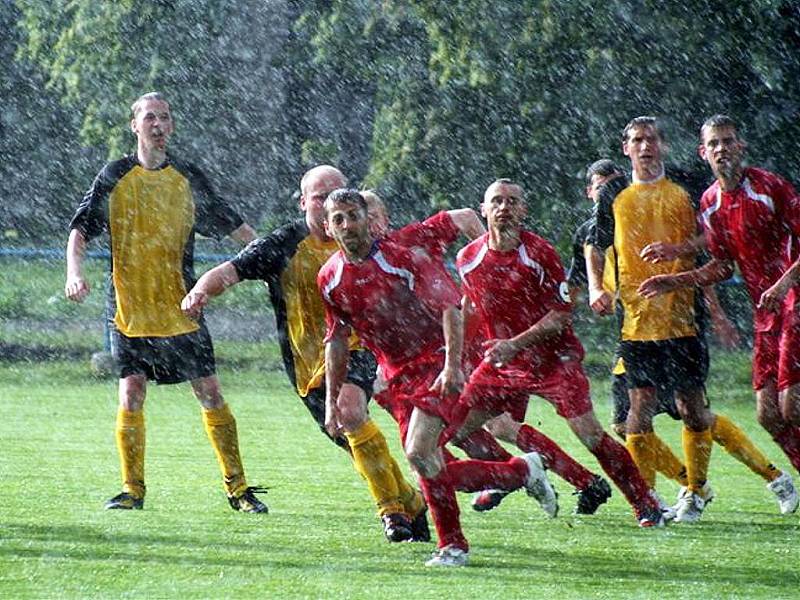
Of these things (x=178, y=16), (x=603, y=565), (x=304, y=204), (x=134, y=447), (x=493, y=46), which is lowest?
(x=603, y=565)

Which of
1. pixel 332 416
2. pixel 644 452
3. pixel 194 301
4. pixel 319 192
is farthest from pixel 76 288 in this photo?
pixel 644 452

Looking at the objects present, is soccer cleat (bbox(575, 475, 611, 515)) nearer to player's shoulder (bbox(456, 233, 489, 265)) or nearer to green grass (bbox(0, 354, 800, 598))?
green grass (bbox(0, 354, 800, 598))

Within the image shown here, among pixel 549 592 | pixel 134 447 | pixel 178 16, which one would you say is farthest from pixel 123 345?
pixel 178 16

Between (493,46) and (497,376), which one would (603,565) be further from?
(493,46)

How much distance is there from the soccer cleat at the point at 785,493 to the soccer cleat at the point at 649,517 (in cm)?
92

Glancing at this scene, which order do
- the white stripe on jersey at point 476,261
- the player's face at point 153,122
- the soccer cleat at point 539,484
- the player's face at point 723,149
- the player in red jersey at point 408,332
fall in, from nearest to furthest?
the player in red jersey at point 408,332, the soccer cleat at point 539,484, the white stripe on jersey at point 476,261, the player's face at point 723,149, the player's face at point 153,122

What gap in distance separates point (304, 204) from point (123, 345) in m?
1.49

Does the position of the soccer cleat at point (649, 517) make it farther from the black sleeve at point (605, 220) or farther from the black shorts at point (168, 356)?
the black shorts at point (168, 356)

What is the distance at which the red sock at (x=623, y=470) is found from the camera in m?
8.33

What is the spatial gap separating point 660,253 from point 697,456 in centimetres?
115

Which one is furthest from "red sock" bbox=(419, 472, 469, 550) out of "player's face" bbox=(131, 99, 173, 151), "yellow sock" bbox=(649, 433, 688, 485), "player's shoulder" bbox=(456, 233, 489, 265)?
"player's face" bbox=(131, 99, 173, 151)

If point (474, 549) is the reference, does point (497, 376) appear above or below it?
above

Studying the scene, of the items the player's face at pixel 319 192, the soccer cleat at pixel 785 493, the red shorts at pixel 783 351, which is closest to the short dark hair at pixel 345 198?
the player's face at pixel 319 192

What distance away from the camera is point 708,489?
9.27 metres
